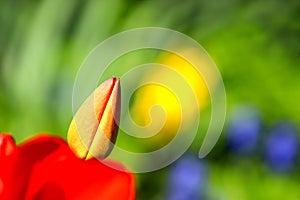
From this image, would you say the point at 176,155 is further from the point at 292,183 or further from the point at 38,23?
the point at 38,23

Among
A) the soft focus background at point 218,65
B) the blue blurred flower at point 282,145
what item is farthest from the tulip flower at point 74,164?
the blue blurred flower at point 282,145

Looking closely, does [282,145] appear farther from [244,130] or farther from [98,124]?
[98,124]

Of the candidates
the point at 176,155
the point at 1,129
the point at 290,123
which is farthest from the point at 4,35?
the point at 290,123

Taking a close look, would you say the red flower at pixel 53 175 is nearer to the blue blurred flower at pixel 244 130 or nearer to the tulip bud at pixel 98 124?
the tulip bud at pixel 98 124

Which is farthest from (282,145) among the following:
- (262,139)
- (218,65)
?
(218,65)

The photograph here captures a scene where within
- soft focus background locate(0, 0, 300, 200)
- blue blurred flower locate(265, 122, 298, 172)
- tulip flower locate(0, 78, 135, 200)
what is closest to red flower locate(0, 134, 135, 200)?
tulip flower locate(0, 78, 135, 200)

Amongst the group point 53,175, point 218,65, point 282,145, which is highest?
point 53,175
